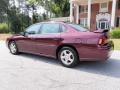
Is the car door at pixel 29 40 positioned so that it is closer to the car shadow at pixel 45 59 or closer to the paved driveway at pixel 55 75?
the car shadow at pixel 45 59

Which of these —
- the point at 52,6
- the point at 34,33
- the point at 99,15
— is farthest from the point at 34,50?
the point at 52,6

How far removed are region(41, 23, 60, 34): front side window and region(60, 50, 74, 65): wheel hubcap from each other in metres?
0.86

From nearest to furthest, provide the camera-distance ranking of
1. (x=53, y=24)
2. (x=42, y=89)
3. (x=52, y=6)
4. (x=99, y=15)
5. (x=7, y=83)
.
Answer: (x=42, y=89) < (x=7, y=83) < (x=53, y=24) < (x=99, y=15) < (x=52, y=6)

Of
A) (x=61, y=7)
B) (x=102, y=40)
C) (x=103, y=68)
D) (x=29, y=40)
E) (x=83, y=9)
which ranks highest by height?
(x=61, y=7)

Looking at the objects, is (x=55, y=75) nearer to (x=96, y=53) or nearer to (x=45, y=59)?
(x=96, y=53)

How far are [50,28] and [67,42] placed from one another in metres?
1.10

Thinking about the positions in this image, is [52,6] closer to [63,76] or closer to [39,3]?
[39,3]

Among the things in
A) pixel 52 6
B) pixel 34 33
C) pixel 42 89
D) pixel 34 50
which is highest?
pixel 52 6

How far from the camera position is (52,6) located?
159 feet

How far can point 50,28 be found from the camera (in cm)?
725

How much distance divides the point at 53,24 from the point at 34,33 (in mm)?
1001

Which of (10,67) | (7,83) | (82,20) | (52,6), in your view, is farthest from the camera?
(52,6)

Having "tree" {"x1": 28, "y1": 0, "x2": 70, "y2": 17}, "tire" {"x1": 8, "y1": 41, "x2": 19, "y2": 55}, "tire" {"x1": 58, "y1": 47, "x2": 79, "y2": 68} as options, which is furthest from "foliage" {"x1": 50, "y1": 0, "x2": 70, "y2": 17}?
"tire" {"x1": 58, "y1": 47, "x2": 79, "y2": 68}

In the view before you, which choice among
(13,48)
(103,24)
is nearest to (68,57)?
(13,48)
